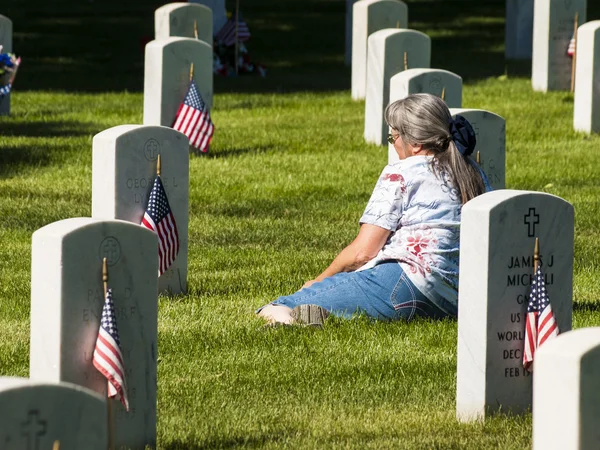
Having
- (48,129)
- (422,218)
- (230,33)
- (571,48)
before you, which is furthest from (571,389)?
(230,33)

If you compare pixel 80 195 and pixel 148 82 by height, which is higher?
pixel 148 82

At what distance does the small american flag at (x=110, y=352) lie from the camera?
4.80 m

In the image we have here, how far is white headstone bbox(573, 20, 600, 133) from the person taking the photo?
45.2 feet

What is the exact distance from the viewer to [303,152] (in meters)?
13.5

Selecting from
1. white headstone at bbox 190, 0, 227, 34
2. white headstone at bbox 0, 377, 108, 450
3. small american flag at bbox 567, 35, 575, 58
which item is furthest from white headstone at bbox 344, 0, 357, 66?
white headstone at bbox 0, 377, 108, 450

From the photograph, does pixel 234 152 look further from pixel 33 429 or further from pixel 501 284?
pixel 33 429

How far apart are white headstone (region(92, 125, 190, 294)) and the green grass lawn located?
2.02 ft

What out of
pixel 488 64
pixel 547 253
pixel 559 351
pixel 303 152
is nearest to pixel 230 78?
pixel 488 64

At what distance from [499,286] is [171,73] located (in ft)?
25.0

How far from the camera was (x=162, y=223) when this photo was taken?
7617 millimetres

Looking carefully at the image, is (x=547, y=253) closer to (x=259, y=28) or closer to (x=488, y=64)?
(x=488, y=64)

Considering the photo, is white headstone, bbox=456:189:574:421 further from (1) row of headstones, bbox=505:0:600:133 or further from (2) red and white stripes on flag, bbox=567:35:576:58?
(2) red and white stripes on flag, bbox=567:35:576:58

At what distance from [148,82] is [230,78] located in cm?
630

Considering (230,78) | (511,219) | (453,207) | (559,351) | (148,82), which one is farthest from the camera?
(230,78)
